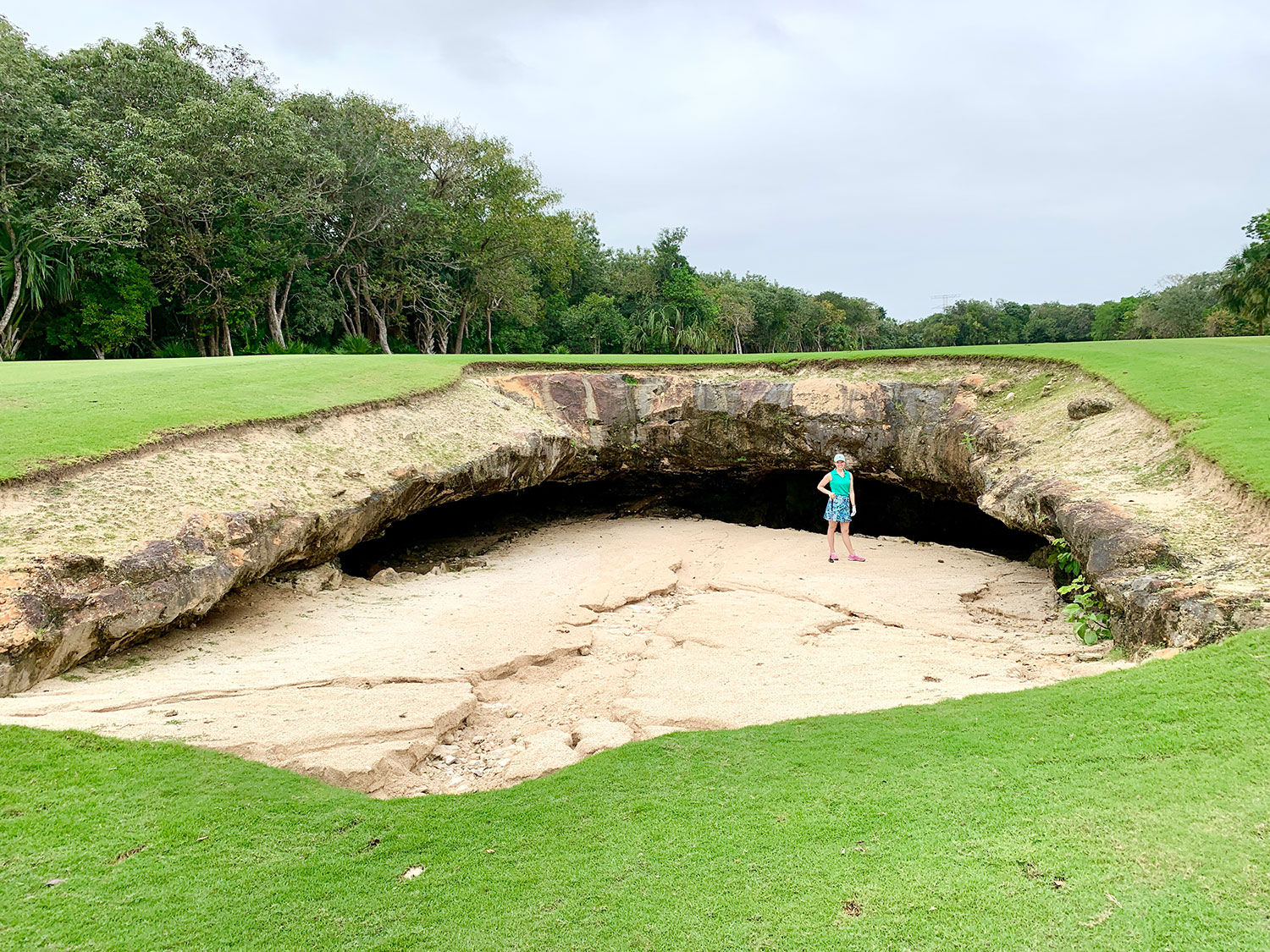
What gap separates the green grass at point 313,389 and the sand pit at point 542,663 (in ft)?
9.07

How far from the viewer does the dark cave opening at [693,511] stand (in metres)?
16.8

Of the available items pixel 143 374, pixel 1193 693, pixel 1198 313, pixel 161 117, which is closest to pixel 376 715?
pixel 1193 693

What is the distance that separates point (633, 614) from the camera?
10.6 meters

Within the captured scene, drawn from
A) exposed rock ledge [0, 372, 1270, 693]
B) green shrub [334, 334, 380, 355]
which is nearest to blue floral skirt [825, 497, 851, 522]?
exposed rock ledge [0, 372, 1270, 693]

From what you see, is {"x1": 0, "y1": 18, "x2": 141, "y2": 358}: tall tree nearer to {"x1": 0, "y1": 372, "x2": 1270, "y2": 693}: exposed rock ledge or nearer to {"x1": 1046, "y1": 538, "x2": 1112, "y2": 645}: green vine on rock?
{"x1": 0, "y1": 372, "x2": 1270, "y2": 693}: exposed rock ledge

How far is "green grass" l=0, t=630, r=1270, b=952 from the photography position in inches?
125

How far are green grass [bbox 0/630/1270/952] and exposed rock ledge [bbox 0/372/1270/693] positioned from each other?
2.46 meters

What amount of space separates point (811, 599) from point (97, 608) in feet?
28.7

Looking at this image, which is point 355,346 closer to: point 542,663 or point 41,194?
point 41,194

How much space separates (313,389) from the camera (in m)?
13.6

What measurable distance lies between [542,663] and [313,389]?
8069mm

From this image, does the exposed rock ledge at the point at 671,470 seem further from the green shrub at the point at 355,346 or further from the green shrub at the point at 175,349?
the green shrub at the point at 175,349

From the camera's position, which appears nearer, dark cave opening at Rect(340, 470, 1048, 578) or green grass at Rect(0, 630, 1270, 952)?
green grass at Rect(0, 630, 1270, 952)

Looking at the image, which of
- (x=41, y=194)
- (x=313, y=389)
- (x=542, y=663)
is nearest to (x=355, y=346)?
(x=41, y=194)
